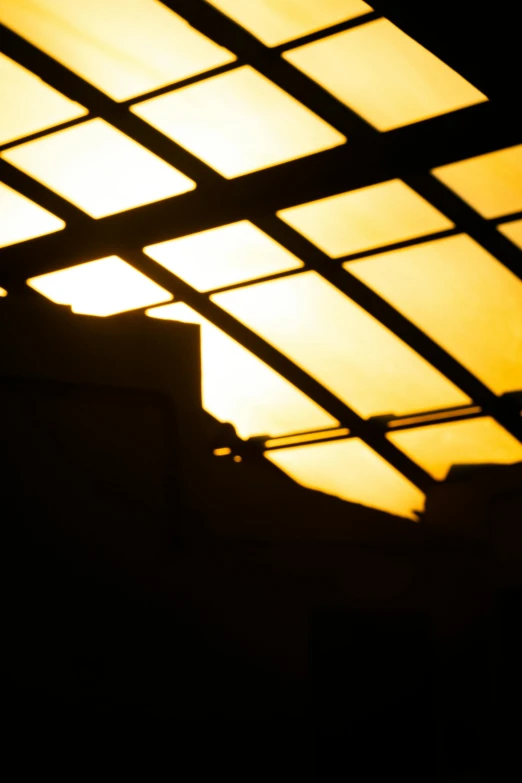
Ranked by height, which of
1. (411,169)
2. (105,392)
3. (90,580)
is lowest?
(90,580)

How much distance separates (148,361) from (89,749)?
285 cm

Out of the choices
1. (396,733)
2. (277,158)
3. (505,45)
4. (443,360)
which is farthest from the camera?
(443,360)

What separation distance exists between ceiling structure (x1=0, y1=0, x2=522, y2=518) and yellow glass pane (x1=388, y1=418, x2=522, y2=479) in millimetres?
42

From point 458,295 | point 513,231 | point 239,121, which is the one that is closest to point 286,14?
point 239,121

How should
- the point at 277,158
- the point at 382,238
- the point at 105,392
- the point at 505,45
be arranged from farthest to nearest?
the point at 382,238
the point at 277,158
the point at 505,45
the point at 105,392

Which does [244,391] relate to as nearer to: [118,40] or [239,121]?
[239,121]

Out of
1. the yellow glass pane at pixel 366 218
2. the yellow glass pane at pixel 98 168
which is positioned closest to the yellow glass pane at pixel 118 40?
the yellow glass pane at pixel 98 168

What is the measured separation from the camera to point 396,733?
31.8 ft

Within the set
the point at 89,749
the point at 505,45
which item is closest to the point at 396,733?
the point at 89,749

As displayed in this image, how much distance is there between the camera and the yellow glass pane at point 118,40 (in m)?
10.6

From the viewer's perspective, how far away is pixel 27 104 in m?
12.1

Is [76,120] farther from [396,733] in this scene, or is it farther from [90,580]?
[396,733]

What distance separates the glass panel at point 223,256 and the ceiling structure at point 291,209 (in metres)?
0.04

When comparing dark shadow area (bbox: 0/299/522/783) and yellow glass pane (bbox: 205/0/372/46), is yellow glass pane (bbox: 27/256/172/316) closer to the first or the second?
yellow glass pane (bbox: 205/0/372/46)
